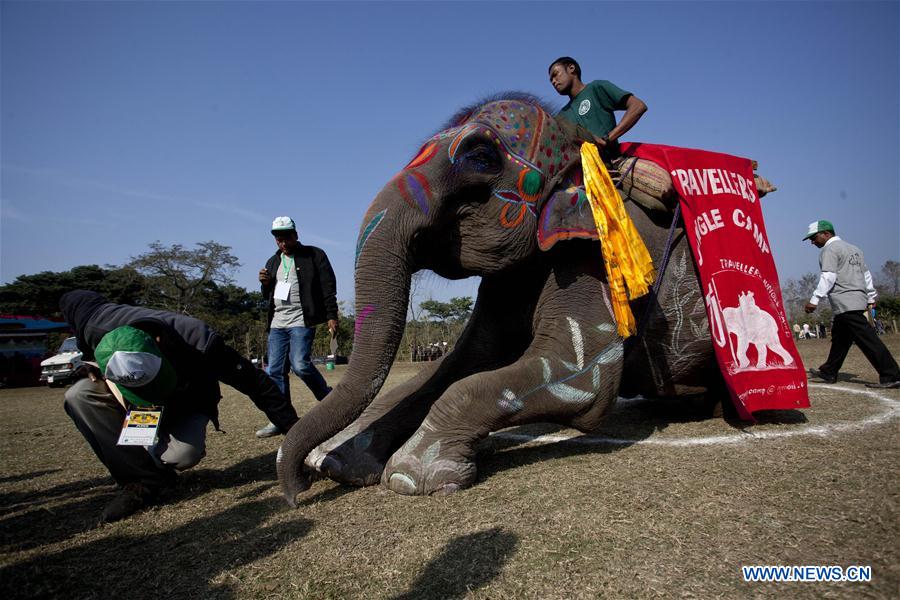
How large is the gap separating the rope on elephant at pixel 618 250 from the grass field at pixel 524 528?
3.18ft

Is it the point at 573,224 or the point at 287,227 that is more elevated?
the point at 287,227

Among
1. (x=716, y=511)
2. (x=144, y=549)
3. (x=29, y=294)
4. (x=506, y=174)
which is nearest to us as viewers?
(x=716, y=511)

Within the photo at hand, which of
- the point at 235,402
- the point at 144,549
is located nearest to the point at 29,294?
the point at 235,402

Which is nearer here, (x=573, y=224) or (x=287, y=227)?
(x=573, y=224)

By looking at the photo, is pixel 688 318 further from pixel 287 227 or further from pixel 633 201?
pixel 287 227

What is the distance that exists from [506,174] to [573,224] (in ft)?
1.81

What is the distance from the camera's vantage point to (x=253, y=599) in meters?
1.76

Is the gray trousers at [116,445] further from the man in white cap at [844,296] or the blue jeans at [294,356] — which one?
the man in white cap at [844,296]

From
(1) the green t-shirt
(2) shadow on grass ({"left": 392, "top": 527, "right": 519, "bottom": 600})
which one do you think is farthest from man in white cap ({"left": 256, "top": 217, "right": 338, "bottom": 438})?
(2) shadow on grass ({"left": 392, "top": 527, "right": 519, "bottom": 600})

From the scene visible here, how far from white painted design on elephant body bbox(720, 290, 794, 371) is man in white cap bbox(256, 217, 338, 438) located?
3.67m

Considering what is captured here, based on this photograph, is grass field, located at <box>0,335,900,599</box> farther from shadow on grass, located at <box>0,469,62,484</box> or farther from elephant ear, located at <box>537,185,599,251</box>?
elephant ear, located at <box>537,185,599,251</box>

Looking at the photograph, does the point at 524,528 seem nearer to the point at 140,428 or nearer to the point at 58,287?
the point at 140,428

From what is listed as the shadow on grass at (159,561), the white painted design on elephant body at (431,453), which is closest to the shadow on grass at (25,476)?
the shadow on grass at (159,561)

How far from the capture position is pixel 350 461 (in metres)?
3.06
